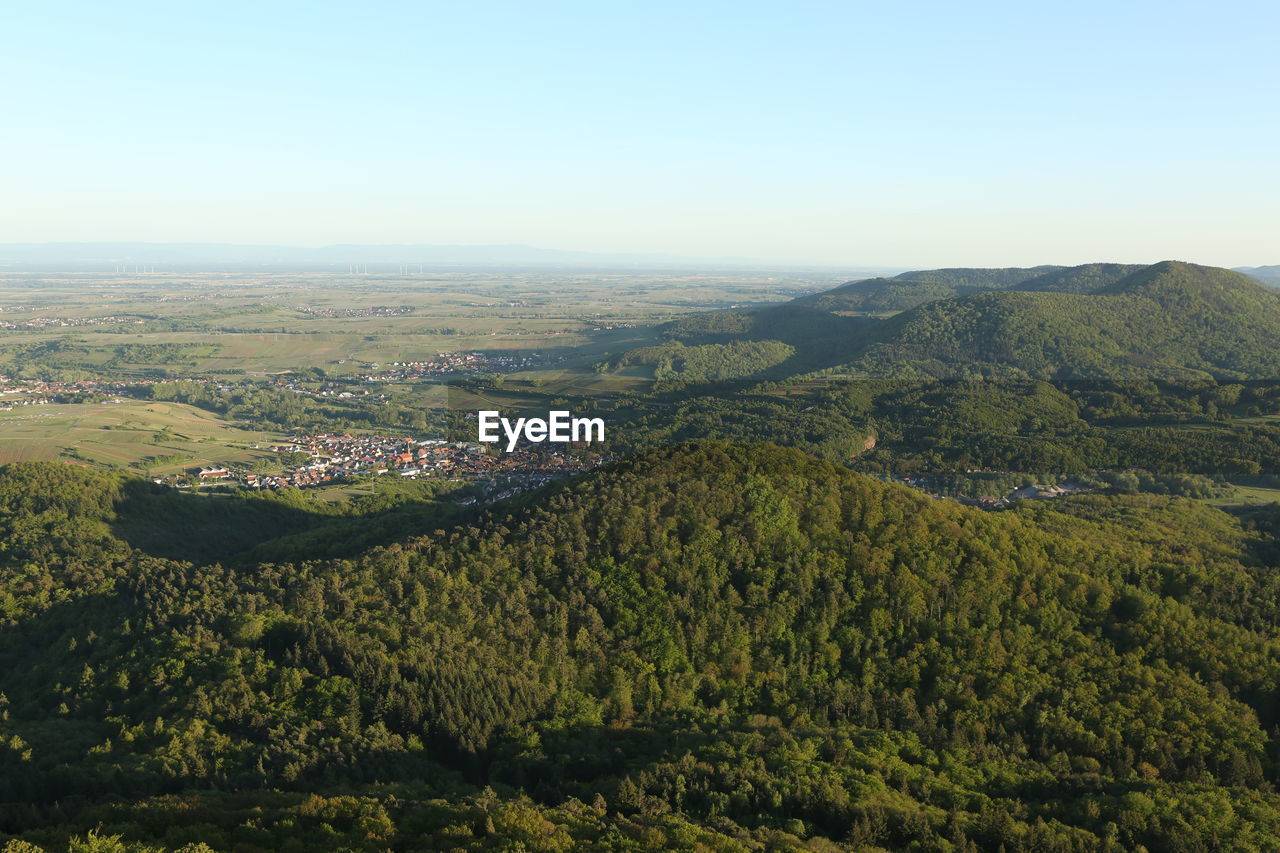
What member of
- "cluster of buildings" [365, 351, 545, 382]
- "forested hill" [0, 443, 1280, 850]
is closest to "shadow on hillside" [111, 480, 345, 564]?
"forested hill" [0, 443, 1280, 850]

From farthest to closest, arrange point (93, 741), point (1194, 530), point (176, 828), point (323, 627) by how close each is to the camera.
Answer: point (1194, 530)
point (323, 627)
point (93, 741)
point (176, 828)

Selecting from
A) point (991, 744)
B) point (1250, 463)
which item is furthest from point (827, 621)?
point (1250, 463)

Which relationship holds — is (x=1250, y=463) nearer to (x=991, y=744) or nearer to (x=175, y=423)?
(x=991, y=744)

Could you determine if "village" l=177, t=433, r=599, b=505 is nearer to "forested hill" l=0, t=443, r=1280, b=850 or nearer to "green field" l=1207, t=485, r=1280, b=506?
"forested hill" l=0, t=443, r=1280, b=850

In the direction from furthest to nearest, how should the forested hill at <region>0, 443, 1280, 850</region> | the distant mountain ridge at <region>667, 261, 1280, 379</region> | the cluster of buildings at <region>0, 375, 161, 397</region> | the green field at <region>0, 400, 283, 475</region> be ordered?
the cluster of buildings at <region>0, 375, 161, 397</region>
the distant mountain ridge at <region>667, 261, 1280, 379</region>
the green field at <region>0, 400, 283, 475</region>
the forested hill at <region>0, 443, 1280, 850</region>

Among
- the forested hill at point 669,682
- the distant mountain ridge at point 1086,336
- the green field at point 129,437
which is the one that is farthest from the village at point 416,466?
the distant mountain ridge at point 1086,336

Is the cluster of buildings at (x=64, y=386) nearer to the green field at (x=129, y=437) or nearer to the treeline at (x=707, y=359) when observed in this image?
the green field at (x=129, y=437)
